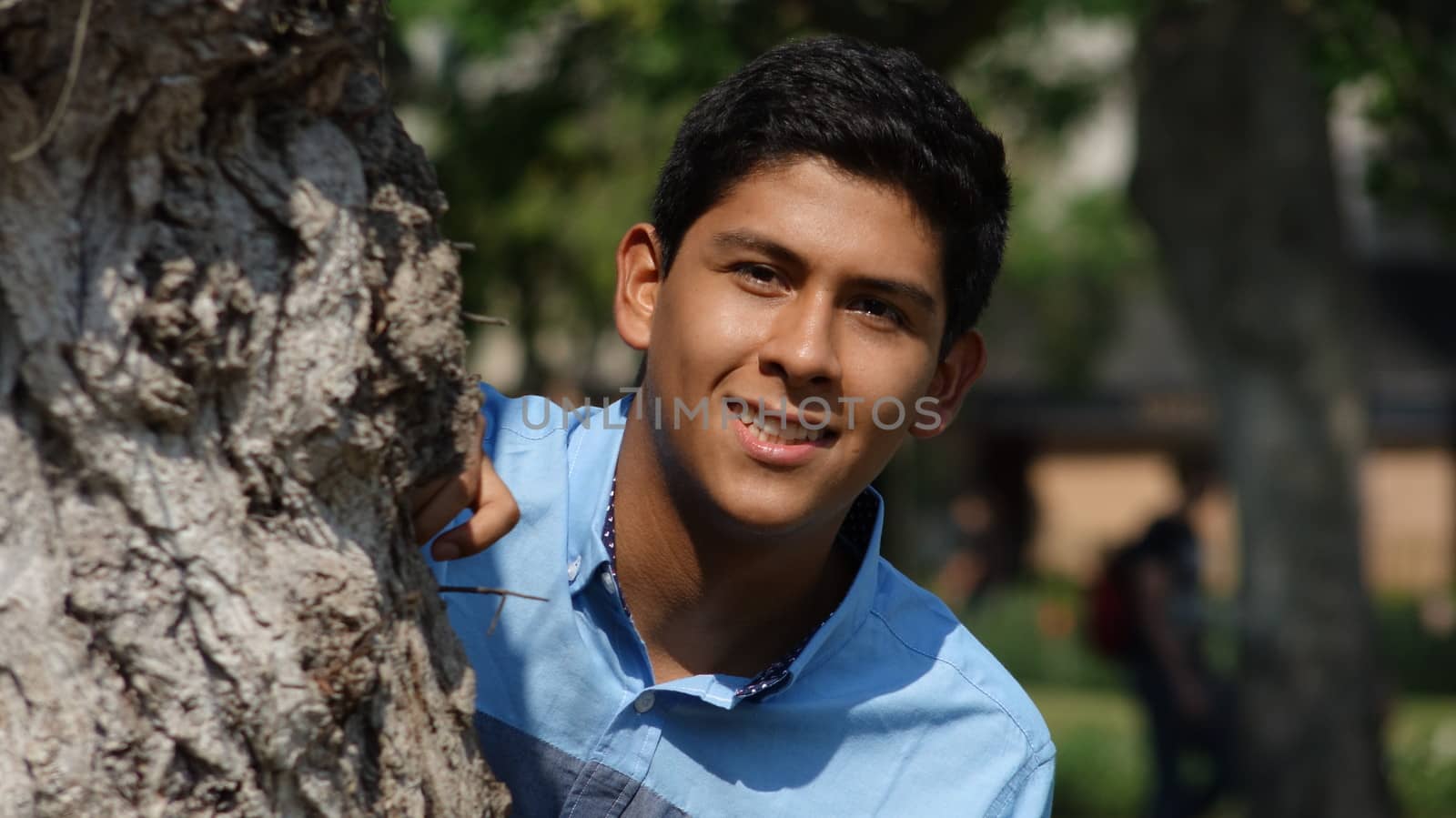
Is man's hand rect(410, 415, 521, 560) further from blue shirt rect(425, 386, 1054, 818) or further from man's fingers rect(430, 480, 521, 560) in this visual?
blue shirt rect(425, 386, 1054, 818)

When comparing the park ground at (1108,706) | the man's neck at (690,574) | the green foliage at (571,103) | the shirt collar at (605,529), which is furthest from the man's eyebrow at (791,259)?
the park ground at (1108,706)

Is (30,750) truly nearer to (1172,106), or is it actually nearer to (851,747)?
(851,747)

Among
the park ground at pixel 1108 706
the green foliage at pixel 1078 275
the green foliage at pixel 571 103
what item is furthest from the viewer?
the green foliage at pixel 1078 275

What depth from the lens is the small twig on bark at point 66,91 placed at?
1.44m

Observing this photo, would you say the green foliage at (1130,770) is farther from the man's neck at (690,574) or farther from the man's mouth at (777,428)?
the man's mouth at (777,428)

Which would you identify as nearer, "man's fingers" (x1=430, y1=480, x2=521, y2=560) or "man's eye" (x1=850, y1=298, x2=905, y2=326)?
"man's fingers" (x1=430, y1=480, x2=521, y2=560)

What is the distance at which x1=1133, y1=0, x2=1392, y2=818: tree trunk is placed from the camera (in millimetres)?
8164

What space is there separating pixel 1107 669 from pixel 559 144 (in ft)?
29.6

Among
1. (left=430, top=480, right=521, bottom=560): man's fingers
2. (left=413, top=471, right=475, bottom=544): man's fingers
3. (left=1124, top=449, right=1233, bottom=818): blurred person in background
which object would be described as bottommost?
(left=1124, top=449, right=1233, bottom=818): blurred person in background

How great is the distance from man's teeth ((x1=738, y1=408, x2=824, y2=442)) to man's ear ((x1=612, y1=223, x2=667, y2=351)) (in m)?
0.35

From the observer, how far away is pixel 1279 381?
332 inches

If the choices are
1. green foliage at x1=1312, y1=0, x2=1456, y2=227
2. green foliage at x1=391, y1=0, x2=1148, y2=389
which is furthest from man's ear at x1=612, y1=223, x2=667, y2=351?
green foliage at x1=1312, y1=0, x2=1456, y2=227

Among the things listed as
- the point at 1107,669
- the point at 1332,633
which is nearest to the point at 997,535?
the point at 1107,669

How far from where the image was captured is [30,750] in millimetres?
1522
